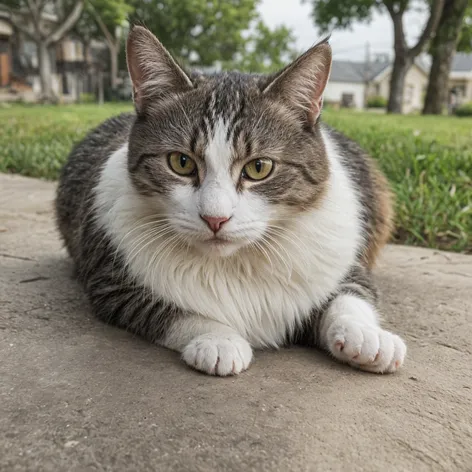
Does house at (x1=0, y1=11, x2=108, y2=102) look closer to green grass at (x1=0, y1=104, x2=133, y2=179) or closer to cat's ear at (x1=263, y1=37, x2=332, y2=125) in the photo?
green grass at (x1=0, y1=104, x2=133, y2=179)

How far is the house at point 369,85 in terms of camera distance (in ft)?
155

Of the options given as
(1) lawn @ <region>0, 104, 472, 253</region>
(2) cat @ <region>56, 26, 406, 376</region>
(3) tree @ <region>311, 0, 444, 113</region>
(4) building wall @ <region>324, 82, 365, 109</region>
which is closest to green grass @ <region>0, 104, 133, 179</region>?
(1) lawn @ <region>0, 104, 472, 253</region>

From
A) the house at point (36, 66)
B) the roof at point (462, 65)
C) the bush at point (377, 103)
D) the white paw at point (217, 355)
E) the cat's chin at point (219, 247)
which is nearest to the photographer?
the white paw at point (217, 355)

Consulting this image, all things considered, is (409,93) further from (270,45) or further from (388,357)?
(388,357)

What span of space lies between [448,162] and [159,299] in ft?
11.4

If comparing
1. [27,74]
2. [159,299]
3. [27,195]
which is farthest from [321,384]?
[27,74]

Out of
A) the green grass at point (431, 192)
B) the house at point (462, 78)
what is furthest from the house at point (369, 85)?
the green grass at point (431, 192)

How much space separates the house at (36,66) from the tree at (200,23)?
5.23 m

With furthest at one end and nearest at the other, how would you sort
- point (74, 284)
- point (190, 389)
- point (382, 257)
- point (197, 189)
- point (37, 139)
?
point (37, 139)
point (382, 257)
point (74, 284)
point (197, 189)
point (190, 389)

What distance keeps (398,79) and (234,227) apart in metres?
19.3

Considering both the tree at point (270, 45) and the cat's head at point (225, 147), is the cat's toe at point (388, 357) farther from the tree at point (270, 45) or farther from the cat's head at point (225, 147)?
the tree at point (270, 45)

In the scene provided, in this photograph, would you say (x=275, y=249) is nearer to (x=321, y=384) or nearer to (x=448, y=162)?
(x=321, y=384)

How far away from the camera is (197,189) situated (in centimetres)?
188

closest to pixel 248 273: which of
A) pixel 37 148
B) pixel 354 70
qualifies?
pixel 37 148
